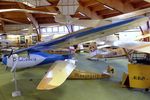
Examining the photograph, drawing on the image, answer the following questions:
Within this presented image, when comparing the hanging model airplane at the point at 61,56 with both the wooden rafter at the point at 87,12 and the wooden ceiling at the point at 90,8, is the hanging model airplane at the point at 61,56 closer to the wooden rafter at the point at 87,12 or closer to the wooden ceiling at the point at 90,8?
the wooden ceiling at the point at 90,8

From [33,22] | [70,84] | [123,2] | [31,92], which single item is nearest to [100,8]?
[123,2]

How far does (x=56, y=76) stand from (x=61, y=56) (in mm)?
4455

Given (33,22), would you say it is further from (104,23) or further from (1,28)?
(104,23)

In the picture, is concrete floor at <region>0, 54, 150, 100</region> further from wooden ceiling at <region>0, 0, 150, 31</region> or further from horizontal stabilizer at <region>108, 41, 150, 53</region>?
wooden ceiling at <region>0, 0, 150, 31</region>

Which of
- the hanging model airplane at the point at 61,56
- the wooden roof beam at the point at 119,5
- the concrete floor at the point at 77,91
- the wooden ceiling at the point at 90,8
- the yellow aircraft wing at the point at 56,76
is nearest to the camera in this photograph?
the yellow aircraft wing at the point at 56,76

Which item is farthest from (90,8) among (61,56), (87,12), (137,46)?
(137,46)

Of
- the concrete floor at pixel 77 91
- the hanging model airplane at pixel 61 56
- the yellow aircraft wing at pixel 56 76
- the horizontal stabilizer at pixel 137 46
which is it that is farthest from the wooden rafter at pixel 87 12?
the yellow aircraft wing at pixel 56 76

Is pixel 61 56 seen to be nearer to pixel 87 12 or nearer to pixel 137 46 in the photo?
pixel 137 46

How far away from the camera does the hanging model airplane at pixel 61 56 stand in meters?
4.97

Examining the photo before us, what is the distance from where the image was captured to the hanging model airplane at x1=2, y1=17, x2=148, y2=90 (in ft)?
16.3

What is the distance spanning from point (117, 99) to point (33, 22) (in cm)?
1689

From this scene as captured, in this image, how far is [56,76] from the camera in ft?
16.6

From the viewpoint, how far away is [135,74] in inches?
256

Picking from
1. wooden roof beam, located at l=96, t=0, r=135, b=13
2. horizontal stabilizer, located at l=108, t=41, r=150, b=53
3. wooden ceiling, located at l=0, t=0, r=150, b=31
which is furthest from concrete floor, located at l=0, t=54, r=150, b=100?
wooden roof beam, located at l=96, t=0, r=135, b=13
